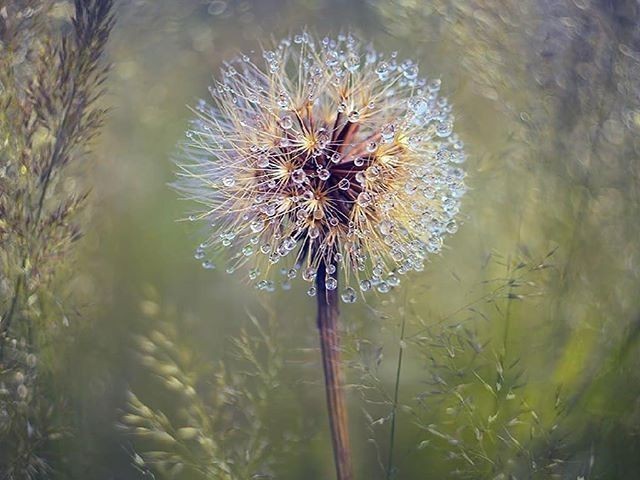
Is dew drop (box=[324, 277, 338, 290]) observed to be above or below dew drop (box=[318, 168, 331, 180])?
below

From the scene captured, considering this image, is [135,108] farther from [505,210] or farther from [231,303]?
[505,210]

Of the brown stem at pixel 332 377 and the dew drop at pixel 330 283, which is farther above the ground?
the dew drop at pixel 330 283

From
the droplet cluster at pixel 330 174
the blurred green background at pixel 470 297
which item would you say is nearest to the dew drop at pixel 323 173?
the droplet cluster at pixel 330 174

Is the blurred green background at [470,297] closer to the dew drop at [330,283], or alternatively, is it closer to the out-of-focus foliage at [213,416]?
the out-of-focus foliage at [213,416]

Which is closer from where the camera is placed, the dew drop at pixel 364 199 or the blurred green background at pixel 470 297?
the dew drop at pixel 364 199

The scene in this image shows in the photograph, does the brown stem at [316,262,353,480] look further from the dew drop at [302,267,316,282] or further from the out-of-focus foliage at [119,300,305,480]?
the out-of-focus foliage at [119,300,305,480]

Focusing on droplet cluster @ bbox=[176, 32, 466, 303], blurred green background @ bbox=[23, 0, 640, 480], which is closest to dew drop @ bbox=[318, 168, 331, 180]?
droplet cluster @ bbox=[176, 32, 466, 303]

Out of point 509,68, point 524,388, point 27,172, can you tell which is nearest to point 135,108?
point 27,172
